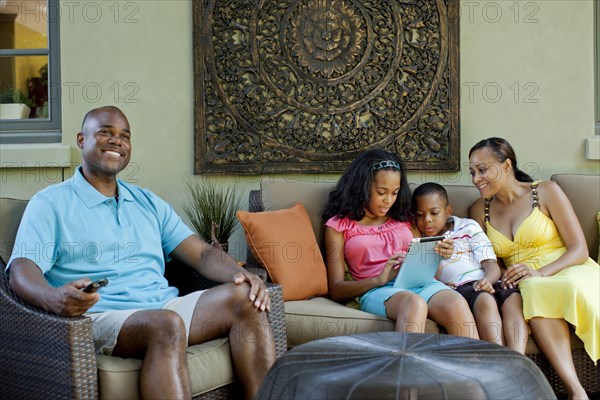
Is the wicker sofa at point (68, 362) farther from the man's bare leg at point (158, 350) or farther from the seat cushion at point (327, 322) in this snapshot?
the seat cushion at point (327, 322)

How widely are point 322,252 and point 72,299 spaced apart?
1.42 meters

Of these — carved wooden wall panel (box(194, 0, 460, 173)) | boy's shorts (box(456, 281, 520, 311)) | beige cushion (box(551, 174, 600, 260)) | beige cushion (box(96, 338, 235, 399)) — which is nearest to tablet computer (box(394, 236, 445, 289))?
boy's shorts (box(456, 281, 520, 311))

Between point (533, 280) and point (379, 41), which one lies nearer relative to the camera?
point (533, 280)

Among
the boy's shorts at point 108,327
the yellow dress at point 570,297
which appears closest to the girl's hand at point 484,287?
the yellow dress at point 570,297

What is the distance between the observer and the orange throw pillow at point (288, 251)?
2.99 metres

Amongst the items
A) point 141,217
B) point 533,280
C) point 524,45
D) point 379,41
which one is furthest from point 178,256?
point 524,45

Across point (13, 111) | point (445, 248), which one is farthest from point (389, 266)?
point (13, 111)

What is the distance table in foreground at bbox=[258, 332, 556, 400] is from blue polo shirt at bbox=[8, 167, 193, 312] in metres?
0.92

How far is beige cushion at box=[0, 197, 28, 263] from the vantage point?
2547 millimetres

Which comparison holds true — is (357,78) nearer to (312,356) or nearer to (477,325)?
(477,325)

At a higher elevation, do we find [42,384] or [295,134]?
Answer: [295,134]

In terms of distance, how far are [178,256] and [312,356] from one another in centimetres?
117

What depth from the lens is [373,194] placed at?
3.09 metres

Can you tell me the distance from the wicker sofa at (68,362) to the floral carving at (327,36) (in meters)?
1.68
